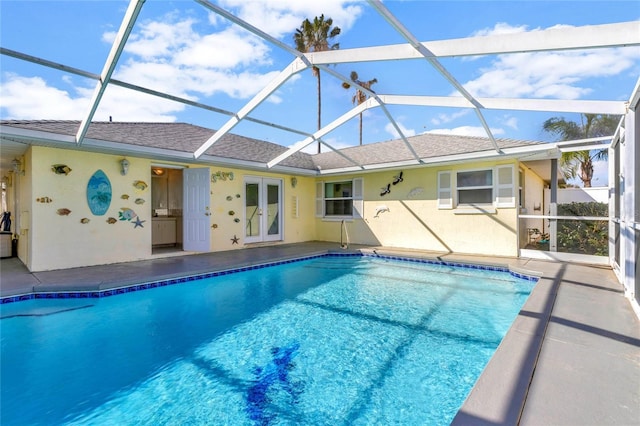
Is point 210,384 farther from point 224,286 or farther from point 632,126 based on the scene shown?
point 632,126

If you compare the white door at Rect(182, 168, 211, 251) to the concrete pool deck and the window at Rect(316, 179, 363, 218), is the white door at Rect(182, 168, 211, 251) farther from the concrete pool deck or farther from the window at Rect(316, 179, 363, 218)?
the window at Rect(316, 179, 363, 218)

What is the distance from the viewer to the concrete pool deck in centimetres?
201

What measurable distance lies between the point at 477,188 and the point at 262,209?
6.80 metres

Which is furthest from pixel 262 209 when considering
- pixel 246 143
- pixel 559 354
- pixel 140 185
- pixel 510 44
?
pixel 559 354

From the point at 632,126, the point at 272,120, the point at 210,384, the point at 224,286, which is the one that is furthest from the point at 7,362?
the point at 632,126

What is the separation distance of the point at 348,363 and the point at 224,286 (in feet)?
12.4

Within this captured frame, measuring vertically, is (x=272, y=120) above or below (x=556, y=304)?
above

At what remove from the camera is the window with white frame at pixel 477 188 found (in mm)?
8203

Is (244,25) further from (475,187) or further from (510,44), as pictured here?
(475,187)

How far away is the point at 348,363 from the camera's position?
331 centimetres

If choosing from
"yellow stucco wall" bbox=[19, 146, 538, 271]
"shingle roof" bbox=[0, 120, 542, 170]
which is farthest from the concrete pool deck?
"shingle roof" bbox=[0, 120, 542, 170]

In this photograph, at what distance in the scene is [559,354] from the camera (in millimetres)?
2785

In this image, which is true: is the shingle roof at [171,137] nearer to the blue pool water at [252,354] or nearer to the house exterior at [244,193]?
the house exterior at [244,193]

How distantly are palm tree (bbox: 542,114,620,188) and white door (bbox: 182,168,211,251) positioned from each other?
51.5 ft
